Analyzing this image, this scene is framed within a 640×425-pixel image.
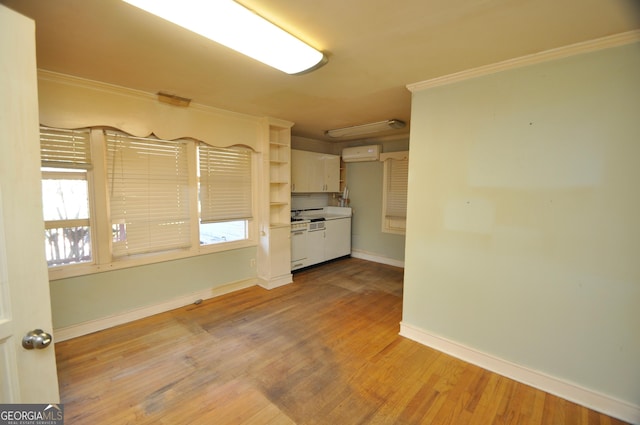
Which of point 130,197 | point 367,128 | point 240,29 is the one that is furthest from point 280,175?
point 240,29

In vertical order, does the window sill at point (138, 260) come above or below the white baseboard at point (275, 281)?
above

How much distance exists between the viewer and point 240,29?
5.23 feet

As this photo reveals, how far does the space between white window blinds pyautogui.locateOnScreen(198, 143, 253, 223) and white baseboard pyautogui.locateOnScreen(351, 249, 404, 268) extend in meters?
2.66

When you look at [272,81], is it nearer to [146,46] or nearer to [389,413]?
[146,46]

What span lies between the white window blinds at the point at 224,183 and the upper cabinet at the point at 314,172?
3.66ft

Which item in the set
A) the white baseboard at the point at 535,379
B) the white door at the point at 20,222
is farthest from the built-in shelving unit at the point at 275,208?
the white door at the point at 20,222

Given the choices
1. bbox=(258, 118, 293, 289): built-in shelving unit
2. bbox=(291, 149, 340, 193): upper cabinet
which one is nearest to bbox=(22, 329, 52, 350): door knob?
bbox=(258, 118, 293, 289): built-in shelving unit

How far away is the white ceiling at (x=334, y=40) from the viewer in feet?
4.88

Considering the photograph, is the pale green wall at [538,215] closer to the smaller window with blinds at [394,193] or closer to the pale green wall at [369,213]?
the smaller window with blinds at [394,193]

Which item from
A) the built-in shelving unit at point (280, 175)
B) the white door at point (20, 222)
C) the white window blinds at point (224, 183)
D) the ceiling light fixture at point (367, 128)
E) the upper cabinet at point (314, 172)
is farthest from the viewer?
the upper cabinet at point (314, 172)

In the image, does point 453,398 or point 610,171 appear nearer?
point 610,171

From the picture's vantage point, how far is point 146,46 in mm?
1903

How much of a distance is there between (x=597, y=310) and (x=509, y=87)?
1.70 meters

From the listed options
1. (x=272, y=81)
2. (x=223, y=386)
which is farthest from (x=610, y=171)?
(x=223, y=386)
